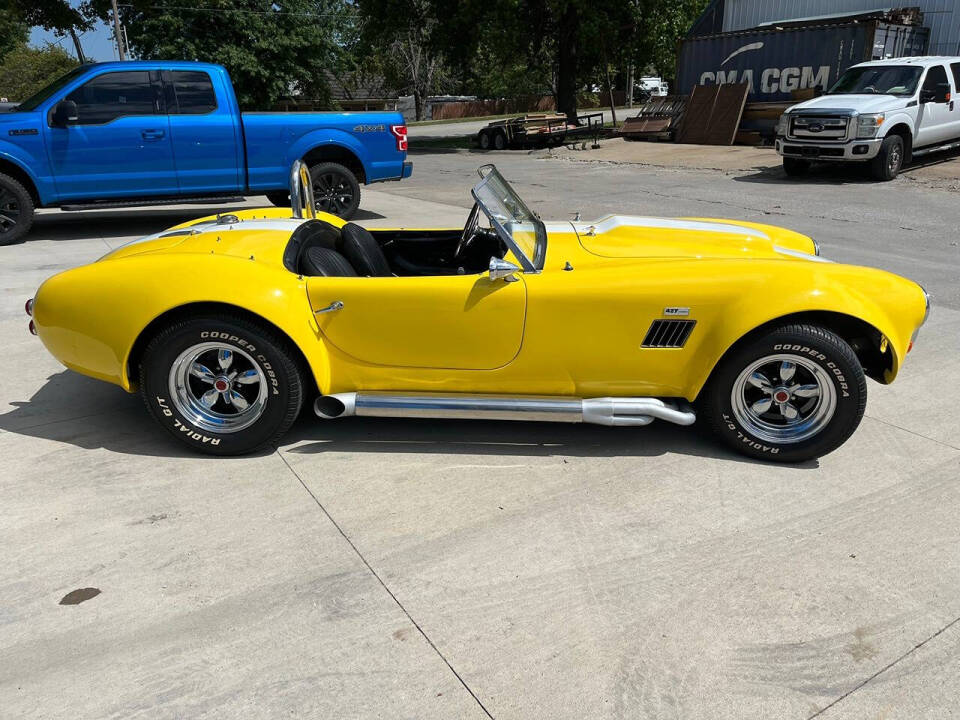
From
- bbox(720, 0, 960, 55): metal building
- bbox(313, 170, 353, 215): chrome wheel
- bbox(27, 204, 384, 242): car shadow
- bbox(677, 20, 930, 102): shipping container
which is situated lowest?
bbox(27, 204, 384, 242): car shadow

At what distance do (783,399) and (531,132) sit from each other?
73.4 ft

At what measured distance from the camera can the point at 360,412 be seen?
366 cm

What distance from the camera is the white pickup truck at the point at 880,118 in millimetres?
13273

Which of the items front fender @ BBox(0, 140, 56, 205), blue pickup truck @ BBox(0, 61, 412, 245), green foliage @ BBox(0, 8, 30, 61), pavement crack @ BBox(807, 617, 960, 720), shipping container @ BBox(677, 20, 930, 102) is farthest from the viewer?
green foliage @ BBox(0, 8, 30, 61)

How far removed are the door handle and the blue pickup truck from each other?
6830 millimetres

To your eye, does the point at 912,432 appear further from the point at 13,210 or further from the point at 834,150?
the point at 834,150

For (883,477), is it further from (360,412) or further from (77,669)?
(77,669)

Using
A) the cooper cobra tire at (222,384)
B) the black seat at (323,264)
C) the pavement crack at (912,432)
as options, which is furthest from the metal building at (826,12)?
the cooper cobra tire at (222,384)

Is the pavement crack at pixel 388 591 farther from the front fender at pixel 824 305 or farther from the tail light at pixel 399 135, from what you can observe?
the tail light at pixel 399 135

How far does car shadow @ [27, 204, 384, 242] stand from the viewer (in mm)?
9875

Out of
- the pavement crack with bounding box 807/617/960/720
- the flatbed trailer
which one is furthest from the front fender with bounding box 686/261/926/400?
the flatbed trailer

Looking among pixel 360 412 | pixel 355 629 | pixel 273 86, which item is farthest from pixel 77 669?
pixel 273 86

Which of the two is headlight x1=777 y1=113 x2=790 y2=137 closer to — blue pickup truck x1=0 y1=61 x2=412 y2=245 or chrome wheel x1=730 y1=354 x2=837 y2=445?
blue pickup truck x1=0 y1=61 x2=412 y2=245

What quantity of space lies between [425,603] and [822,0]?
2488 cm
